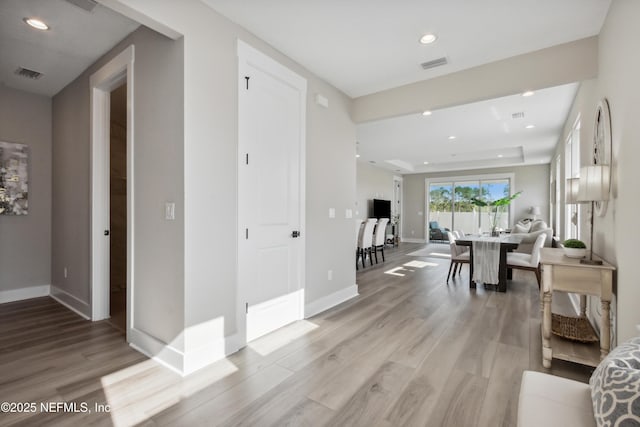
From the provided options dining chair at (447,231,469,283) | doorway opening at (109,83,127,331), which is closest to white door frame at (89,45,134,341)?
doorway opening at (109,83,127,331)

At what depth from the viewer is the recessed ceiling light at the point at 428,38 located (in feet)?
8.61

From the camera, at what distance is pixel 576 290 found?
212cm

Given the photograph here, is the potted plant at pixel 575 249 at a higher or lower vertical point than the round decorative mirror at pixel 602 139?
lower

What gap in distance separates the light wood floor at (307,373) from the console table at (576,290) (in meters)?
0.13

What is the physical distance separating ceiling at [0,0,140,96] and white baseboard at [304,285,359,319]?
313 cm

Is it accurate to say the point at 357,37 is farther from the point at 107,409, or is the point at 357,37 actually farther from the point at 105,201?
the point at 107,409

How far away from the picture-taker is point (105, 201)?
3.17 metres

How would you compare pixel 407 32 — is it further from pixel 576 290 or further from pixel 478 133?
pixel 478 133

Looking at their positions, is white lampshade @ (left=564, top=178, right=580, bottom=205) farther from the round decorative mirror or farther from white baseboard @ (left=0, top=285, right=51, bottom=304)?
white baseboard @ (left=0, top=285, right=51, bottom=304)

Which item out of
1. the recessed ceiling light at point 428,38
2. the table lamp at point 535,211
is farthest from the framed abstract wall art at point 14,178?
the table lamp at point 535,211

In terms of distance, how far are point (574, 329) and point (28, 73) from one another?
19.5ft

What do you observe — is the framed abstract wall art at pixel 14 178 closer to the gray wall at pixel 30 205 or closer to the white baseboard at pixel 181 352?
the gray wall at pixel 30 205

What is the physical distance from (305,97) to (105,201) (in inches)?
94.4

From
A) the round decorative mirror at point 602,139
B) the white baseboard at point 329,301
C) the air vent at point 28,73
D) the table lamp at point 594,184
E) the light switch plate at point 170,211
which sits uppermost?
the air vent at point 28,73
